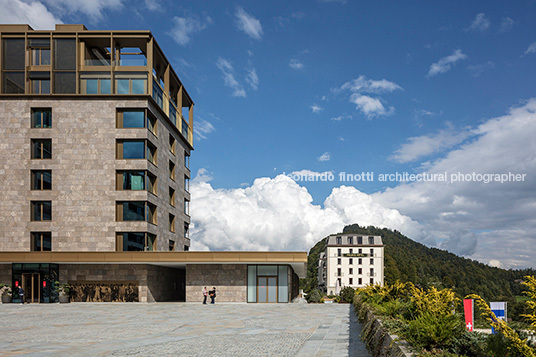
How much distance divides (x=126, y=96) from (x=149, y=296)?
19.7 m

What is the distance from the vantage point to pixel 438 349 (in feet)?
29.8

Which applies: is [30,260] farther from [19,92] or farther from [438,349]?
[438,349]

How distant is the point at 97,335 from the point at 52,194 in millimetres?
30815

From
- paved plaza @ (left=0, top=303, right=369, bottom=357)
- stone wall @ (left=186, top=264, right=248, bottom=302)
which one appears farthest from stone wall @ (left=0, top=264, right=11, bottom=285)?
paved plaza @ (left=0, top=303, right=369, bottom=357)

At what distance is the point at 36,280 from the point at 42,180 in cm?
969

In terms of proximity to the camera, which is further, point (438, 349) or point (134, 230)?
point (134, 230)

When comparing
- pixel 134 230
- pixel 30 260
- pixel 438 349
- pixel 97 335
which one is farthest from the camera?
pixel 134 230

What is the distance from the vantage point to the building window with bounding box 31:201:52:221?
45.0 meters

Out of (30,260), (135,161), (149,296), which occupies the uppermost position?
(135,161)

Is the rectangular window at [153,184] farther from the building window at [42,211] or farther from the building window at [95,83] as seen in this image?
the building window at [42,211]

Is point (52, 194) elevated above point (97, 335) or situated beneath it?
elevated above

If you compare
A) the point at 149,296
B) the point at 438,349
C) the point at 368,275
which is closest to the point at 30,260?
the point at 149,296

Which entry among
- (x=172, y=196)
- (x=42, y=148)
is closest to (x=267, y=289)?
(x=172, y=196)

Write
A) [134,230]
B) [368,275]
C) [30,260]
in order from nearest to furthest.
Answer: [30,260], [134,230], [368,275]
